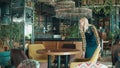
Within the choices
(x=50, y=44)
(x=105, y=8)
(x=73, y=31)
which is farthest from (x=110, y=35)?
(x=50, y=44)

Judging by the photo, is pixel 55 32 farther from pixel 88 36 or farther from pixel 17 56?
pixel 17 56

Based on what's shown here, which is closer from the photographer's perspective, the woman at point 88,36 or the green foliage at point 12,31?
the woman at point 88,36

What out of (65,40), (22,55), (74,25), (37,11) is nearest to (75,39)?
(65,40)

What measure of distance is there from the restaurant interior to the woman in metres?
0.02

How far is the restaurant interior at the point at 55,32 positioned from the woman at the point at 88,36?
0.02m

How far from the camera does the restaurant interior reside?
5980 mm

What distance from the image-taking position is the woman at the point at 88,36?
589 centimetres

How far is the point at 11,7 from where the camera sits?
896cm

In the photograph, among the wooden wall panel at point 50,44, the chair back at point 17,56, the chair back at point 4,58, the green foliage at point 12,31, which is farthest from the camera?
the green foliage at point 12,31

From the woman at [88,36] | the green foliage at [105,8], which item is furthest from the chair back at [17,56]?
the green foliage at [105,8]

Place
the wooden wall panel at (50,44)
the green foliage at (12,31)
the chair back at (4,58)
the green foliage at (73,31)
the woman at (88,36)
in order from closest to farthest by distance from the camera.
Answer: the woman at (88,36), the chair back at (4,58), the wooden wall panel at (50,44), the green foliage at (12,31), the green foliage at (73,31)

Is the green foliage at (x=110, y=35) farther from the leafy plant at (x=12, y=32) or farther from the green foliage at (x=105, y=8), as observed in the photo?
the leafy plant at (x=12, y=32)

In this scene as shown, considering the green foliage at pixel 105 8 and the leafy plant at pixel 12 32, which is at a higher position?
the green foliage at pixel 105 8

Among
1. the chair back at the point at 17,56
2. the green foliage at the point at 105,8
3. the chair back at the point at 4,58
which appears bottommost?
the chair back at the point at 4,58
